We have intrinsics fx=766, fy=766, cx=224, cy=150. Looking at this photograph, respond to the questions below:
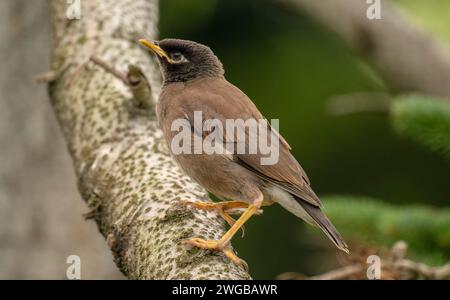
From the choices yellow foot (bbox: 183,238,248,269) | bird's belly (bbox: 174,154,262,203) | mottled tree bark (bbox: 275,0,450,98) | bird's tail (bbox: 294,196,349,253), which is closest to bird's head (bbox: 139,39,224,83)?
bird's belly (bbox: 174,154,262,203)

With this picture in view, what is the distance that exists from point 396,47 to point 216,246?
433 centimetres

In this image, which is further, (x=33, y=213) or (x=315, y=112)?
(x=315, y=112)

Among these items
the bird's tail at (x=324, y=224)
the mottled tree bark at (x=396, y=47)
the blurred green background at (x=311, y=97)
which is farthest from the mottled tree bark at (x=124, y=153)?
the blurred green background at (x=311, y=97)

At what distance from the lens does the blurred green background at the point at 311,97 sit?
391 inches

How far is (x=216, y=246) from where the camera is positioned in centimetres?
374

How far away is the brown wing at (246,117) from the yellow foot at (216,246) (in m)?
0.82

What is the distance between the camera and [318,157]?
10.0 m

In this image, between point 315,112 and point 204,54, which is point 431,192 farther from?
point 204,54

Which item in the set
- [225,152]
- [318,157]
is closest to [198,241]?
[225,152]

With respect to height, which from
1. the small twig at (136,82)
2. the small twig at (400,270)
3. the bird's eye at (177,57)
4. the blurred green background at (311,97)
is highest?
the bird's eye at (177,57)

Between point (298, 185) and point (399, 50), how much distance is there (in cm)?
342

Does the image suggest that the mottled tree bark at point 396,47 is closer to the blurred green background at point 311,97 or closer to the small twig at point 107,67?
the blurred green background at point 311,97

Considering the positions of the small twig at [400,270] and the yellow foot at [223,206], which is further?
the small twig at [400,270]

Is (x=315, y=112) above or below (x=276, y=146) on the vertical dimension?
below
